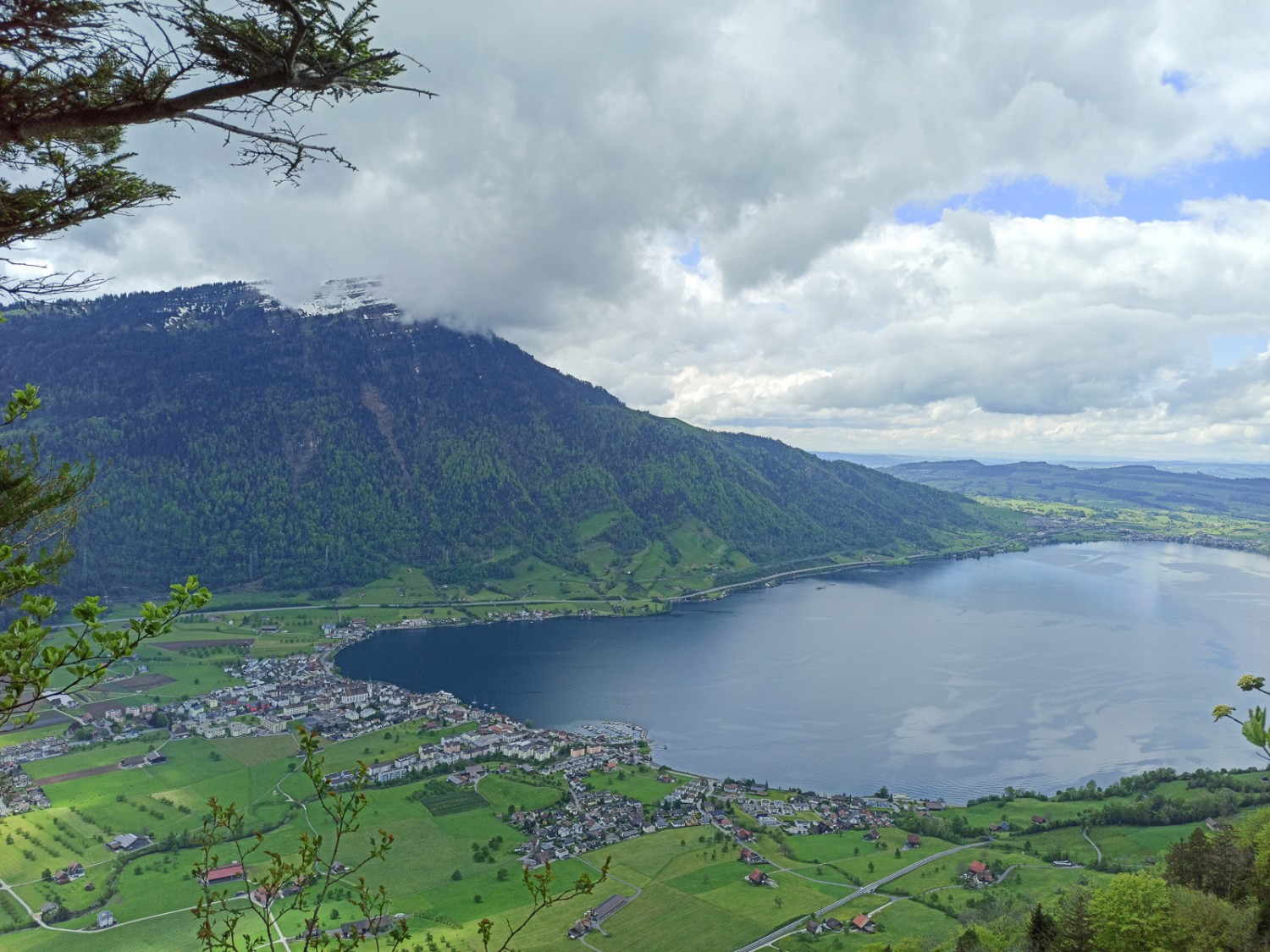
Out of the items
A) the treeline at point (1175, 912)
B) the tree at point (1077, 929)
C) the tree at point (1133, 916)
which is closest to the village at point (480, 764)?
the treeline at point (1175, 912)

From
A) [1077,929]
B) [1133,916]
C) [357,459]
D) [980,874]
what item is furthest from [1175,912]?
[357,459]

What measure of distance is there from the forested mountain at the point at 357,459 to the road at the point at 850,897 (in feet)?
300

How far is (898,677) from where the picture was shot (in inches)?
2761

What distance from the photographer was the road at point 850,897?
29391 millimetres

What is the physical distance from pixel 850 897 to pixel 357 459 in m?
134

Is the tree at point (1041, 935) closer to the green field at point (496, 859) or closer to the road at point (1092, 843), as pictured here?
the green field at point (496, 859)

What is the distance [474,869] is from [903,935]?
19.7 m

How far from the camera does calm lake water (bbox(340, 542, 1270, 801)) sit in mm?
51406

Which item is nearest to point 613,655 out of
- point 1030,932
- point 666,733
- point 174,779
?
point 666,733

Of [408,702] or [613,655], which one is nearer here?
[408,702]

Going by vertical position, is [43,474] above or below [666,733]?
above

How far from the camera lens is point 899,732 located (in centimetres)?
5619

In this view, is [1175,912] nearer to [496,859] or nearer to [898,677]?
[496,859]

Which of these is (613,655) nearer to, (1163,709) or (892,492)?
(1163,709)
